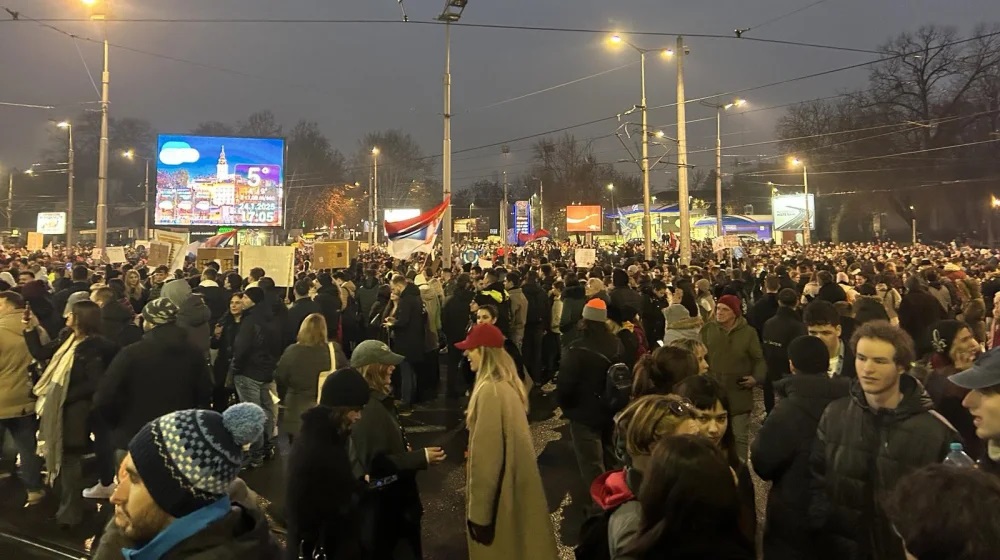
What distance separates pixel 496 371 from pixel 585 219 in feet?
105

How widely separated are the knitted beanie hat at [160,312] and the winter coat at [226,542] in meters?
3.19

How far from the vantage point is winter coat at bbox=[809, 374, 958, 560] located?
9.37ft

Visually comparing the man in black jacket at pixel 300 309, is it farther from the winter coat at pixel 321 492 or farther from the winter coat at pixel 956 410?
the winter coat at pixel 956 410

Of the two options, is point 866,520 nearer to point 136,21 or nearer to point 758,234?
point 136,21

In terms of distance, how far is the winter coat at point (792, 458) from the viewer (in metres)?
3.29

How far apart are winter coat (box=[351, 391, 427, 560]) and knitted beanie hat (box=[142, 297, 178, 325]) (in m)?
2.39

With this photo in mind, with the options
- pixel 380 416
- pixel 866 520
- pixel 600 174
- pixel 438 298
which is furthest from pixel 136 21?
pixel 600 174

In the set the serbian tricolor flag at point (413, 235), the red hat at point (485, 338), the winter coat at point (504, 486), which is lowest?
the winter coat at point (504, 486)

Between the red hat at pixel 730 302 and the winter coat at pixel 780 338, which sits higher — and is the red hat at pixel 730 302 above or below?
above

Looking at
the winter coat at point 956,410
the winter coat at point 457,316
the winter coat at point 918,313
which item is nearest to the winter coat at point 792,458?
the winter coat at point 956,410

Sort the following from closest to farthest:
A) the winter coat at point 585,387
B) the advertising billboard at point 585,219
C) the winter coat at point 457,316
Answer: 1. the winter coat at point 585,387
2. the winter coat at point 457,316
3. the advertising billboard at point 585,219

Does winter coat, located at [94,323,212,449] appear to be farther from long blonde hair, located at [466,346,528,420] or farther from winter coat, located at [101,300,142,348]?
long blonde hair, located at [466,346,528,420]

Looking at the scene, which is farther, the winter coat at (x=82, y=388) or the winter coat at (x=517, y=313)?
the winter coat at (x=517, y=313)

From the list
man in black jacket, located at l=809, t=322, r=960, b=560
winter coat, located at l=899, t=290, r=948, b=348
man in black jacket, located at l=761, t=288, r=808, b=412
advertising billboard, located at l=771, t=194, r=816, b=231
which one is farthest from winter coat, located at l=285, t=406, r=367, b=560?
advertising billboard, located at l=771, t=194, r=816, b=231
